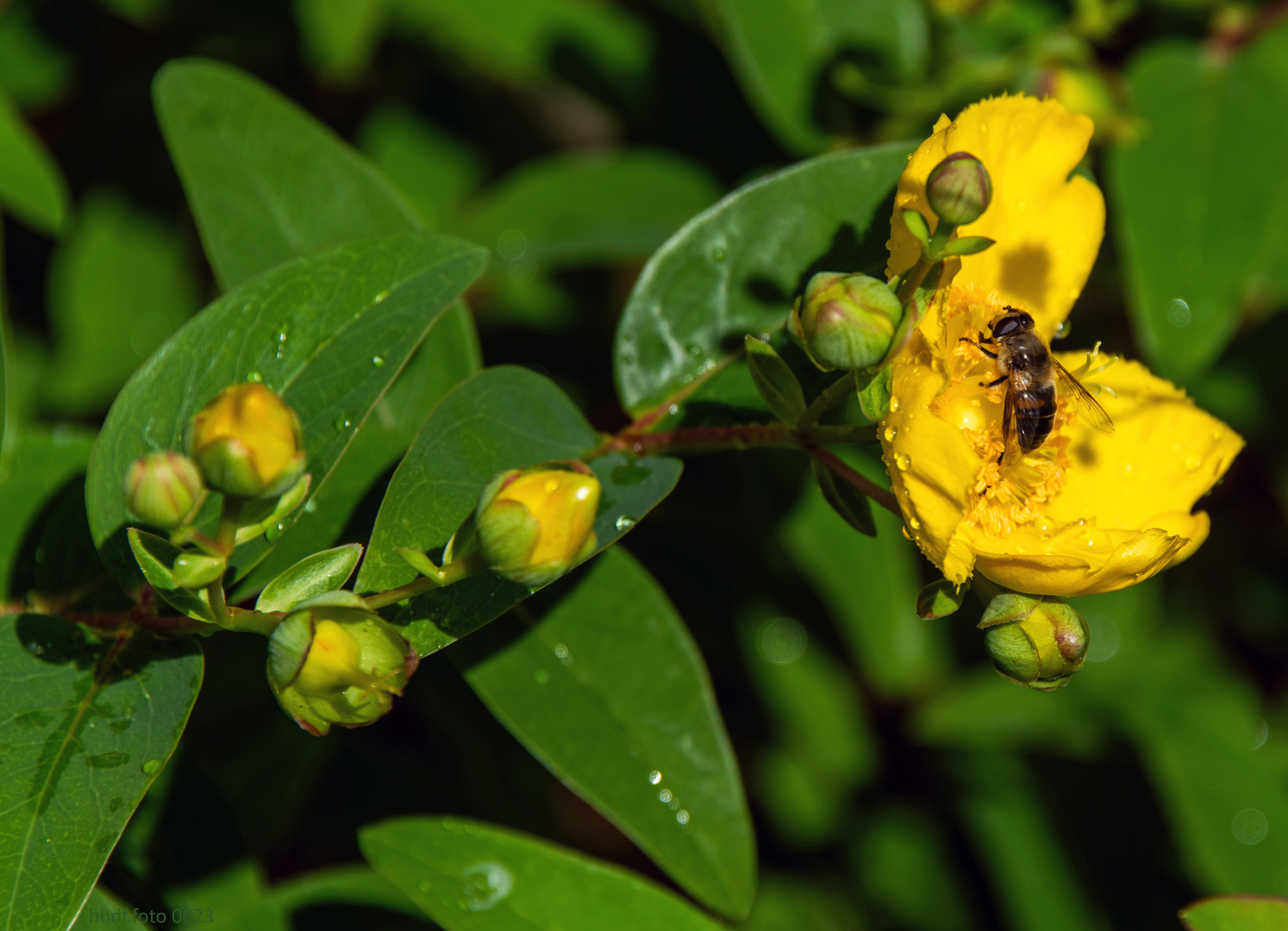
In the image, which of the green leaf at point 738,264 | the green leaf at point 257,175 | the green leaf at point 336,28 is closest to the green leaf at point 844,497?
the green leaf at point 738,264

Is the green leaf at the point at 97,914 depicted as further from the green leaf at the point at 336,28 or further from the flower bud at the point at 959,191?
the green leaf at the point at 336,28

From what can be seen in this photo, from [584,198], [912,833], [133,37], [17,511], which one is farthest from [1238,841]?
→ [133,37]

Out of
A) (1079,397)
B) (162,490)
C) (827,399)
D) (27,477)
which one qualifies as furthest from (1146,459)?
(27,477)

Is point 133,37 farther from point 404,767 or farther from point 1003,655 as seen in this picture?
point 1003,655

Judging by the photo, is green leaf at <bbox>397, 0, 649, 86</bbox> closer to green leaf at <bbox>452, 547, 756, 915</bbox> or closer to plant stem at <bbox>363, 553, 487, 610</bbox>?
green leaf at <bbox>452, 547, 756, 915</bbox>

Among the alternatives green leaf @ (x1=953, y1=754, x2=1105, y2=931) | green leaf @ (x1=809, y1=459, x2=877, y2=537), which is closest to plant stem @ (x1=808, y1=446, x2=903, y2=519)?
green leaf @ (x1=809, y1=459, x2=877, y2=537)

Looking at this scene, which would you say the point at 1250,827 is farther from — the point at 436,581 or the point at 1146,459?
the point at 436,581
